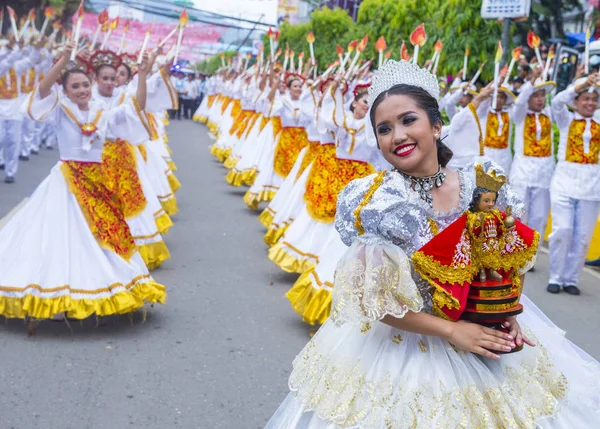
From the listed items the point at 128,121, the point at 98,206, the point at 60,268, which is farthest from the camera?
the point at 128,121

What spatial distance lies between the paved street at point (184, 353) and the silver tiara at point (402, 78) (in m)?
2.08

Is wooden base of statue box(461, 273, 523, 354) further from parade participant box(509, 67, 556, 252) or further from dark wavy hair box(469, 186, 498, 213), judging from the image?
parade participant box(509, 67, 556, 252)

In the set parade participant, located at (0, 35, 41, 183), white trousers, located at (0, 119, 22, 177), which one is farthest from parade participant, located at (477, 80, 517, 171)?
white trousers, located at (0, 119, 22, 177)

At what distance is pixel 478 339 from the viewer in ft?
7.86

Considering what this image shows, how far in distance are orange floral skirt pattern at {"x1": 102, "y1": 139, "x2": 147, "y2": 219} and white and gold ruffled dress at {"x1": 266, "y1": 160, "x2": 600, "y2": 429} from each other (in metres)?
5.08

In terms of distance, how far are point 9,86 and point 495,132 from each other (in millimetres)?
8094

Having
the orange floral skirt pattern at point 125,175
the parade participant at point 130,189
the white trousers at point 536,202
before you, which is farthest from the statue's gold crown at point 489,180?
the white trousers at point 536,202

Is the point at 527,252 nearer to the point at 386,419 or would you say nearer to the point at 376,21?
the point at 386,419

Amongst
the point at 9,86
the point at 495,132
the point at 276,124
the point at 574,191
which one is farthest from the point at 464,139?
the point at 9,86

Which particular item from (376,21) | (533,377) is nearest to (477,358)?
(533,377)

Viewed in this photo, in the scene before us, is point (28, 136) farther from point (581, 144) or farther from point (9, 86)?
point (581, 144)

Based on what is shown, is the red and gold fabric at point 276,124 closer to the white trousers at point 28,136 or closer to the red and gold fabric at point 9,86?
the red and gold fabric at point 9,86

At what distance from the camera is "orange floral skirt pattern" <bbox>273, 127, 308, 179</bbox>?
414 inches

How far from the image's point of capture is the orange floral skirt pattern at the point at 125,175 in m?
7.44
